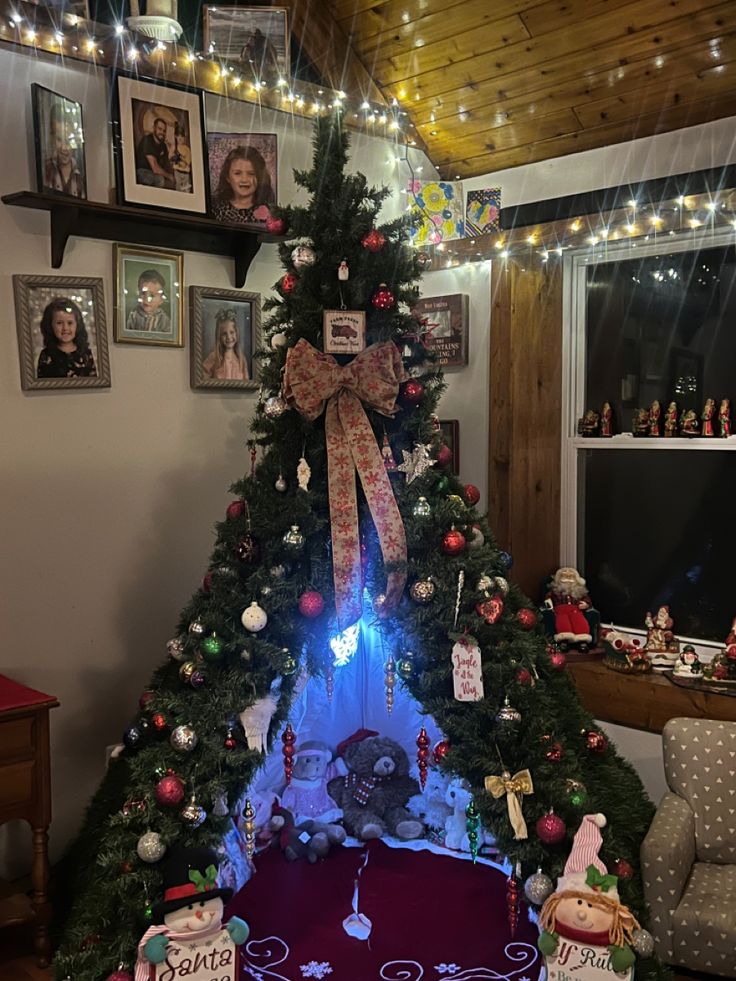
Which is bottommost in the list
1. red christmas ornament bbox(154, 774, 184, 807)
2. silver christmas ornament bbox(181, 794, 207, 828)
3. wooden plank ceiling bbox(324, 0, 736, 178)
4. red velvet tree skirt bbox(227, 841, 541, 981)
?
red velvet tree skirt bbox(227, 841, 541, 981)

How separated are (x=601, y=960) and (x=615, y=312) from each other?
2.31 meters

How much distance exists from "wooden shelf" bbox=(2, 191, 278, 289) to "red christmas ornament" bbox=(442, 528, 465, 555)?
1.40 metres

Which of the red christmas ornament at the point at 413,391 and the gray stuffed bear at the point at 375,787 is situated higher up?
the red christmas ornament at the point at 413,391

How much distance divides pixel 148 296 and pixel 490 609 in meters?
1.58

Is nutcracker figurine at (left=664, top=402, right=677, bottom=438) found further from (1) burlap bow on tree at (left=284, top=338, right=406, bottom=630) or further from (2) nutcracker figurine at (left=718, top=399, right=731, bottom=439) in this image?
(1) burlap bow on tree at (left=284, top=338, right=406, bottom=630)

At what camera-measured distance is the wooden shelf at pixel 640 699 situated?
2891mm

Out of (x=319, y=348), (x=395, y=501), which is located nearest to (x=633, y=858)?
(x=395, y=501)

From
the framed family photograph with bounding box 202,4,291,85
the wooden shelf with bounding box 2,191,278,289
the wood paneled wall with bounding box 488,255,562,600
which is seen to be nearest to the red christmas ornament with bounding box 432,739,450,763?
the wood paneled wall with bounding box 488,255,562,600

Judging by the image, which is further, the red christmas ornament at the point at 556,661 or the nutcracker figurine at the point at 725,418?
the nutcracker figurine at the point at 725,418

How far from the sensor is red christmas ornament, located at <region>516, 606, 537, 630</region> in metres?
2.36

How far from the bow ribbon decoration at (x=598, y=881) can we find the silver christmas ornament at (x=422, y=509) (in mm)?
867

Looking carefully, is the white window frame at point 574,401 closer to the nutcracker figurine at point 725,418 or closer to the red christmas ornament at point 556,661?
the nutcracker figurine at point 725,418

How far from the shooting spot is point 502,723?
6.90 feet

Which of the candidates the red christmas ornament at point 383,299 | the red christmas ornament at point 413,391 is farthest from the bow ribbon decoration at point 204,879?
the red christmas ornament at point 383,299
